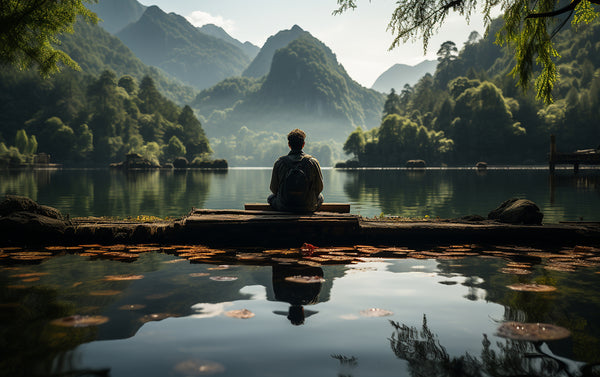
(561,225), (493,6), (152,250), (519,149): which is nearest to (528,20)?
(493,6)

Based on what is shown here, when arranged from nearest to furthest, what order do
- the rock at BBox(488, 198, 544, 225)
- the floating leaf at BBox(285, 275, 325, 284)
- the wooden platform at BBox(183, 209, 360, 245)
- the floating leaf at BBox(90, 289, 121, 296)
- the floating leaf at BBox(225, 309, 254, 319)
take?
1. the floating leaf at BBox(225, 309, 254, 319)
2. the floating leaf at BBox(90, 289, 121, 296)
3. the floating leaf at BBox(285, 275, 325, 284)
4. the wooden platform at BBox(183, 209, 360, 245)
5. the rock at BBox(488, 198, 544, 225)

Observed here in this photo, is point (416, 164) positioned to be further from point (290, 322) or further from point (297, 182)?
point (290, 322)

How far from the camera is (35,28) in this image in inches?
663

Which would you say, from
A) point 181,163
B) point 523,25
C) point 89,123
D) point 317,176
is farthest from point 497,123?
point 89,123

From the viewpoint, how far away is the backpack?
28.7 ft

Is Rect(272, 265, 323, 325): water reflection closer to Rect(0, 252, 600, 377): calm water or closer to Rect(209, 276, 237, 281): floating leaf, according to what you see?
Rect(0, 252, 600, 377): calm water

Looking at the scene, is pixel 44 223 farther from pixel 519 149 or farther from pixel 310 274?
pixel 519 149

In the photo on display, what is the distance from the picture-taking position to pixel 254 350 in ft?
11.8

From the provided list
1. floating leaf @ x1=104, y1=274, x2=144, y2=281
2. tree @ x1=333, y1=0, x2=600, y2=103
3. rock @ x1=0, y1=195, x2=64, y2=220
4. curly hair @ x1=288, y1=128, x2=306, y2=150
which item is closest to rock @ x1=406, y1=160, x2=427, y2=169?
tree @ x1=333, y1=0, x2=600, y2=103

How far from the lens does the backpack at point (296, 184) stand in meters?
8.74

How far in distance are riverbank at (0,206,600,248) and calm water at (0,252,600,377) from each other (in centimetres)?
188

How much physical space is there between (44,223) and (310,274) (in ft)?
19.7

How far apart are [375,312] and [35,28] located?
18708 millimetres

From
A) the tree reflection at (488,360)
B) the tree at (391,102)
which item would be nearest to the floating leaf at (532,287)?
the tree reflection at (488,360)
